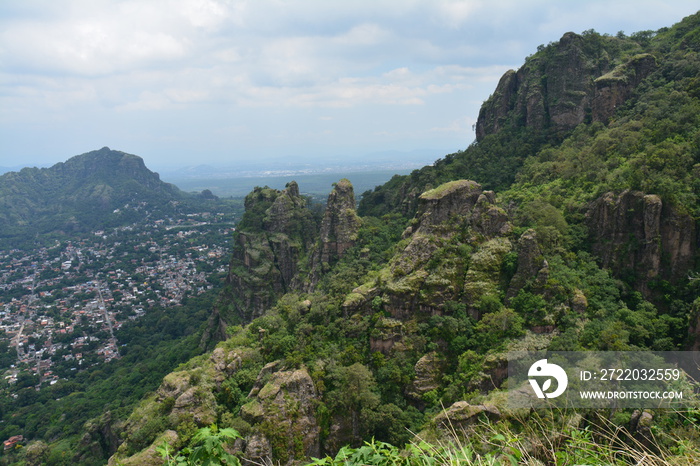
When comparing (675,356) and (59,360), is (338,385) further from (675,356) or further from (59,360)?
(59,360)

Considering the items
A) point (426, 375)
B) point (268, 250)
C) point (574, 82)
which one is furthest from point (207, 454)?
point (574, 82)

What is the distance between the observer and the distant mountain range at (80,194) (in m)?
144

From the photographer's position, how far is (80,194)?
163000 millimetres

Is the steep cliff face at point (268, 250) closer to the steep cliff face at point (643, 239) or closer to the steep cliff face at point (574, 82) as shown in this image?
the steep cliff face at point (574, 82)

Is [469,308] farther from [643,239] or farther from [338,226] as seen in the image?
[338,226]

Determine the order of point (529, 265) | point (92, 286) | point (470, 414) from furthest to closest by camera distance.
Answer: point (92, 286), point (529, 265), point (470, 414)

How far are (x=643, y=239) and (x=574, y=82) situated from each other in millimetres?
28509

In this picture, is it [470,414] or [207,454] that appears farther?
[470,414]

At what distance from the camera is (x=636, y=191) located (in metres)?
22.7

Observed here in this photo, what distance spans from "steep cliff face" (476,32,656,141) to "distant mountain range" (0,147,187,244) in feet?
479

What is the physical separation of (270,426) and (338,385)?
409 centimetres

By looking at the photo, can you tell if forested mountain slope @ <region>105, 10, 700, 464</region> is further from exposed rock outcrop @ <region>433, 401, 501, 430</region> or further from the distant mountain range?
the distant mountain range

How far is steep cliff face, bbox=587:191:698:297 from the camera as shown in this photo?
20.8 metres

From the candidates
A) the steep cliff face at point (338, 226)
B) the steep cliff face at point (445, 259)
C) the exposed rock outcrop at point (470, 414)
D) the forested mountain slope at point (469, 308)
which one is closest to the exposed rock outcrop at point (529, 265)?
the forested mountain slope at point (469, 308)
